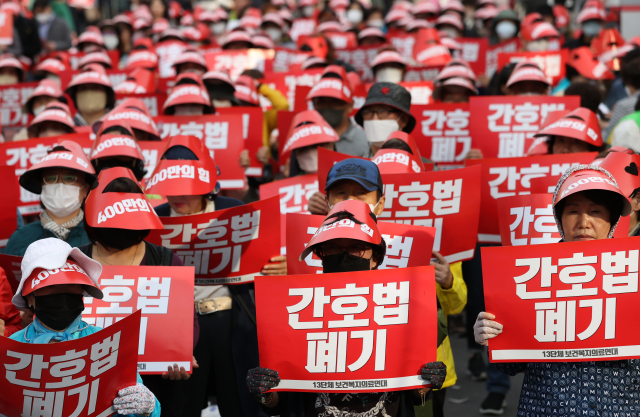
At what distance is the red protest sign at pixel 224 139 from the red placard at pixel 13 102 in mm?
3915

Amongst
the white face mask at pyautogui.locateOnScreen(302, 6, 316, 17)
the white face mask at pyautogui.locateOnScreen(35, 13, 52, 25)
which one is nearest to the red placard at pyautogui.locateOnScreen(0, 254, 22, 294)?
the white face mask at pyautogui.locateOnScreen(35, 13, 52, 25)

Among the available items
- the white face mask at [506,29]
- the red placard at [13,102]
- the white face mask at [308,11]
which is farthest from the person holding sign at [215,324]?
the white face mask at [308,11]

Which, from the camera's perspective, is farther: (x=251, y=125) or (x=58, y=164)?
(x=251, y=125)

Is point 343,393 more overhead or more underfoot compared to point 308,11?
more underfoot

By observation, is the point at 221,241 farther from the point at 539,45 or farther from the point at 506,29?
the point at 506,29

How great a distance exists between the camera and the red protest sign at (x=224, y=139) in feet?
26.6

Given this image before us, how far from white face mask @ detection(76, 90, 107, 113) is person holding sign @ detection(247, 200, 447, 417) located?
6.07 m

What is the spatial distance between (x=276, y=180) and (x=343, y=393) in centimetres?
393

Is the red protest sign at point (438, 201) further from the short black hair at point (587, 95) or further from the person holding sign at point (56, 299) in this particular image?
the short black hair at point (587, 95)

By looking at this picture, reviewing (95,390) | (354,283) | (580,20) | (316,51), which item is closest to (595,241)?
(354,283)

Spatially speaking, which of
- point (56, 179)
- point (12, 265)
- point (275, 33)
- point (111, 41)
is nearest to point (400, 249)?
point (12, 265)

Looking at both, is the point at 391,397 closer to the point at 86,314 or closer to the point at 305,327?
the point at 305,327

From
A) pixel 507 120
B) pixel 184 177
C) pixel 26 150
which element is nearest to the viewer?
pixel 184 177

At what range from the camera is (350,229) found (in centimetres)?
392
